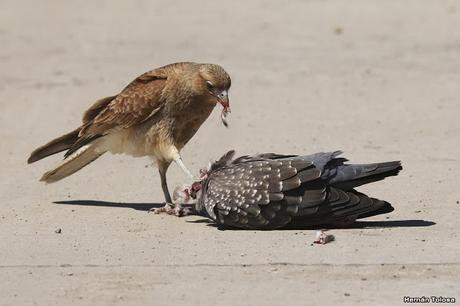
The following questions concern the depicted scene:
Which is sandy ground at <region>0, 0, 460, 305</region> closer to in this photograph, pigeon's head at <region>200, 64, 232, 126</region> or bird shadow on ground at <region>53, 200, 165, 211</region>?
bird shadow on ground at <region>53, 200, 165, 211</region>

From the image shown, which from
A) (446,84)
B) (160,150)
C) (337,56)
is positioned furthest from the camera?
(337,56)

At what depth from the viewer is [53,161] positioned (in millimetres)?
11891

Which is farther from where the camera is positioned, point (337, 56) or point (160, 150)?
point (337, 56)

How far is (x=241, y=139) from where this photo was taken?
40.9ft

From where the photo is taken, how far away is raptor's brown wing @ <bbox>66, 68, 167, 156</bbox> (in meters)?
10.1

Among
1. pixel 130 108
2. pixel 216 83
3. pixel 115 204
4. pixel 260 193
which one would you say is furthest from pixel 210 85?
pixel 260 193

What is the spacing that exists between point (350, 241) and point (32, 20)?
42.3 ft

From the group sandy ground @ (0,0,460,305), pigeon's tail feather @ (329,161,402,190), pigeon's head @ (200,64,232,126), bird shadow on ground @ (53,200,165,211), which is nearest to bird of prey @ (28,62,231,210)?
pigeon's head @ (200,64,232,126)

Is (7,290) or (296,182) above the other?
(296,182)

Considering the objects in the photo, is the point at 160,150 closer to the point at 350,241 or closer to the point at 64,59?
the point at 350,241

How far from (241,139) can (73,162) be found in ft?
8.03

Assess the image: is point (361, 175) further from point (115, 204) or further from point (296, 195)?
point (115, 204)

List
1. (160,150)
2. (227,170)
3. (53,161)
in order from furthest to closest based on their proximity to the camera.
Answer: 1. (53,161)
2. (160,150)
3. (227,170)

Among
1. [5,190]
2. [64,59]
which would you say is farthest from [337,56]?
[5,190]
